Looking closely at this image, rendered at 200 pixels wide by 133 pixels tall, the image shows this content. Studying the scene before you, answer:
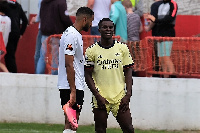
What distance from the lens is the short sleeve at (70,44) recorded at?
8.70 m

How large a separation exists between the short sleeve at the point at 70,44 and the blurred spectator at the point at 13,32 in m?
5.97

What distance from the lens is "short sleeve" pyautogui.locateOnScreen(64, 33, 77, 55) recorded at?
8.70m

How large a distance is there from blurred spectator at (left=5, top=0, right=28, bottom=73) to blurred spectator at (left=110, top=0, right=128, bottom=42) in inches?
75.8

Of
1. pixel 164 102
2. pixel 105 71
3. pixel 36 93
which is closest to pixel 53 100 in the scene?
pixel 36 93

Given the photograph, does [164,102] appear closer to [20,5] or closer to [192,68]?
[192,68]

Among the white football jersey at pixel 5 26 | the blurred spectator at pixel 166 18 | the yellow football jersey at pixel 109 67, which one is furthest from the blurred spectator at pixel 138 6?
the yellow football jersey at pixel 109 67

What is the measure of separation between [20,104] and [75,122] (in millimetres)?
4319

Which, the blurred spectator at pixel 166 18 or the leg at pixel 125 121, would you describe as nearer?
the leg at pixel 125 121

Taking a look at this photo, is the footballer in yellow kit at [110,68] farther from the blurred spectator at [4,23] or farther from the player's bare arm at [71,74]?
the blurred spectator at [4,23]

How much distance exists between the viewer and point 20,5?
14.9 meters

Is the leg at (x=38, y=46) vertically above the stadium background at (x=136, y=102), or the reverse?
the leg at (x=38, y=46)

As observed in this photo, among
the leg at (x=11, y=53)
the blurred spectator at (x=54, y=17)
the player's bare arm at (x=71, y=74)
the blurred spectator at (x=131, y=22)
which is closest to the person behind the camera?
the player's bare arm at (x=71, y=74)

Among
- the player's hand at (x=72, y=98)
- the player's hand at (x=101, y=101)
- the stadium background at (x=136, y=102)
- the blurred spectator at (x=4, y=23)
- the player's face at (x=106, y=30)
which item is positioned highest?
the blurred spectator at (x=4, y=23)

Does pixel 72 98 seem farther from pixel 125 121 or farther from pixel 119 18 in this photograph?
pixel 119 18
